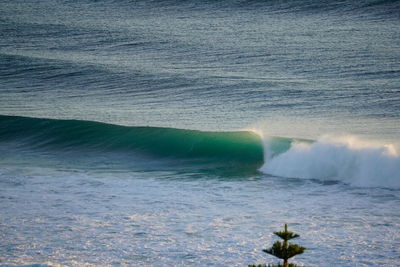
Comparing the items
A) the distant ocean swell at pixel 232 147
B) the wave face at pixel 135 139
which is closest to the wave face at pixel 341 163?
the distant ocean swell at pixel 232 147

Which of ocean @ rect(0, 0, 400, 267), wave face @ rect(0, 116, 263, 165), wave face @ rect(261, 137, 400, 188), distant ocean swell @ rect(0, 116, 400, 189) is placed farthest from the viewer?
wave face @ rect(0, 116, 263, 165)

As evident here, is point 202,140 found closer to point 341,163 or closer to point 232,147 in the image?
point 232,147

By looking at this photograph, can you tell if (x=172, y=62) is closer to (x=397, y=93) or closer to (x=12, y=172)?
(x=397, y=93)

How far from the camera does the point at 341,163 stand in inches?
493

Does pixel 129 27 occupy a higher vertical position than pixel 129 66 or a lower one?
higher

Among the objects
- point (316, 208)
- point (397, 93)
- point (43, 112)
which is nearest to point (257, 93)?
point (397, 93)

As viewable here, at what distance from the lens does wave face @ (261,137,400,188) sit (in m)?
11.8

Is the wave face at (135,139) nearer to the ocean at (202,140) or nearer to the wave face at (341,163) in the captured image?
the ocean at (202,140)

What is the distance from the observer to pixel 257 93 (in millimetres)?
20609

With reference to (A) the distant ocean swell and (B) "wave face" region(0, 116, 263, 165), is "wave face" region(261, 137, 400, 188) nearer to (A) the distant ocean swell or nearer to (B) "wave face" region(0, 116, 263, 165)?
(A) the distant ocean swell

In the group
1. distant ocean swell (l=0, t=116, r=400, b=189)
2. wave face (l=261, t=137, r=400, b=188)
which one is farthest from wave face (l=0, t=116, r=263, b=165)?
wave face (l=261, t=137, r=400, b=188)

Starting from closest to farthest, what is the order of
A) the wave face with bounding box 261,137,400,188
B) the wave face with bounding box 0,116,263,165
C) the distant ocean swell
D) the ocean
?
the ocean, the wave face with bounding box 261,137,400,188, the distant ocean swell, the wave face with bounding box 0,116,263,165

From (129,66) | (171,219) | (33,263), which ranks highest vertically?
(129,66)

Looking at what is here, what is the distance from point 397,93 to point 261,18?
53.5 feet
